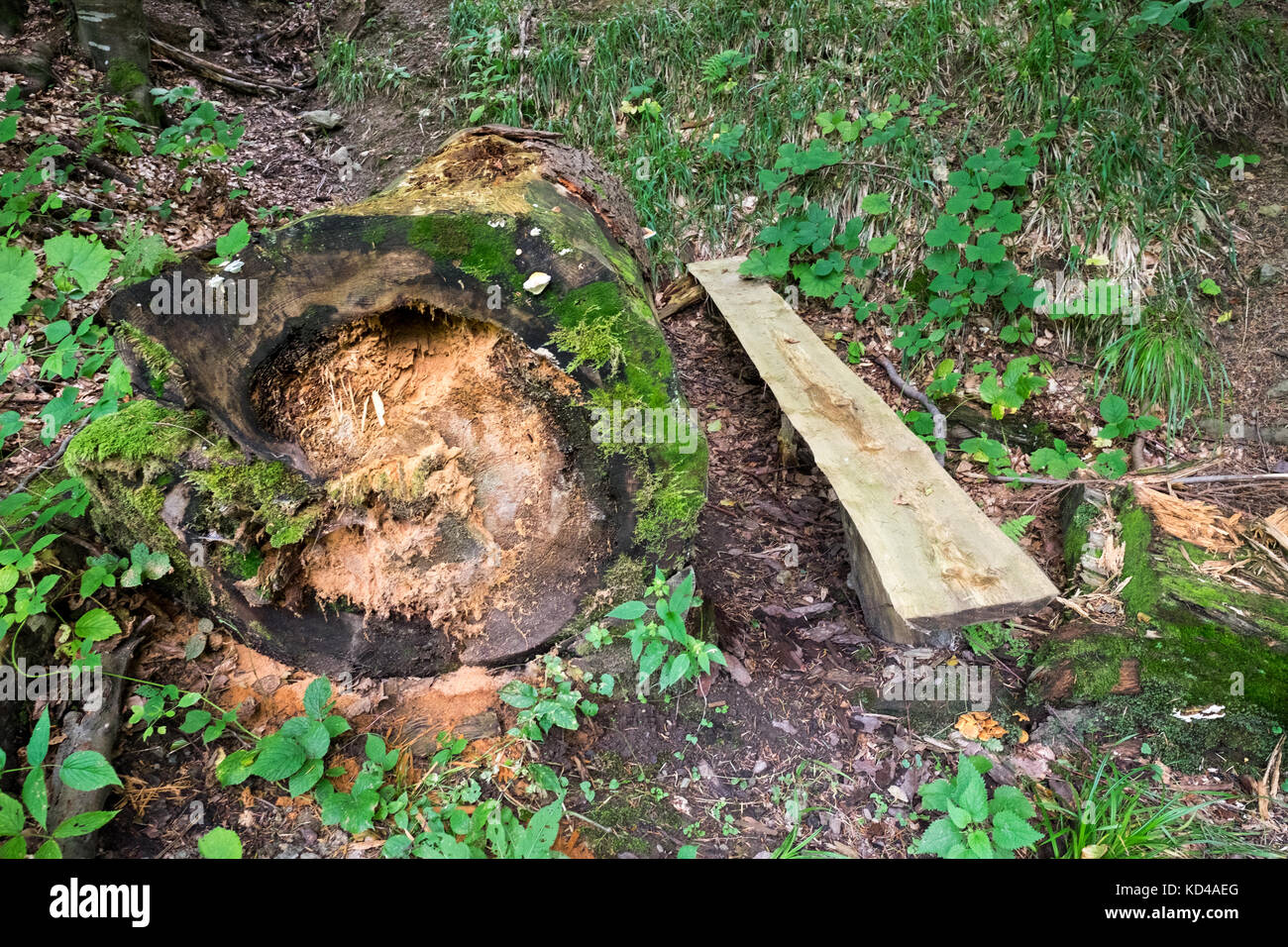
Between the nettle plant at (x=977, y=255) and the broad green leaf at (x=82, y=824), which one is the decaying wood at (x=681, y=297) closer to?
the nettle plant at (x=977, y=255)

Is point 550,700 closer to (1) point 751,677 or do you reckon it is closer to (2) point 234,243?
(1) point 751,677

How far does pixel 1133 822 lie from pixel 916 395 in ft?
8.07

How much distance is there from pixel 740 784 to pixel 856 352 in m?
2.87

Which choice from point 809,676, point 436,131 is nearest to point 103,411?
point 809,676

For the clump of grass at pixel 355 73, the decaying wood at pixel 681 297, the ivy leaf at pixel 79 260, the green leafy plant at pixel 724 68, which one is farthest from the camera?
the clump of grass at pixel 355 73

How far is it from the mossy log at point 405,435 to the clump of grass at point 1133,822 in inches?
55.4

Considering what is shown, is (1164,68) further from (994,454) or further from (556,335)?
(556,335)

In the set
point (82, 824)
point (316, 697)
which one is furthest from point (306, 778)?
point (82, 824)

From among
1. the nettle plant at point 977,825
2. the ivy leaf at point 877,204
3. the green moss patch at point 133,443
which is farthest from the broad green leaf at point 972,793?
the ivy leaf at point 877,204

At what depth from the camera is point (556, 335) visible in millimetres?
2033

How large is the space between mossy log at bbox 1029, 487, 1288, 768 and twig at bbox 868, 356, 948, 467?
1.15 metres

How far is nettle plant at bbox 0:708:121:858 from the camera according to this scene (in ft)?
5.21

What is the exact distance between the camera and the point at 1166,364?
3.80 m

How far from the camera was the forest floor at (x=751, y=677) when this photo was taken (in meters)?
2.07
